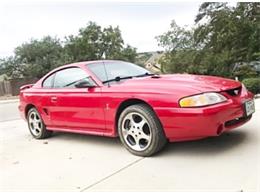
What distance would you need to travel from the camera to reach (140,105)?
13.4 ft

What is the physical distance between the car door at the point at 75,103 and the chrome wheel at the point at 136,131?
1.32 ft

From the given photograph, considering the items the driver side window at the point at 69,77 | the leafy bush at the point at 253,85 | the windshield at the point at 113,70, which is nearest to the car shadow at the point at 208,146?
the windshield at the point at 113,70

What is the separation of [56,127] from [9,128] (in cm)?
242

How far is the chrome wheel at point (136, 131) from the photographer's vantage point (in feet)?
13.3

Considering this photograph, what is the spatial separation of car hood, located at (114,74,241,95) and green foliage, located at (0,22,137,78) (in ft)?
108

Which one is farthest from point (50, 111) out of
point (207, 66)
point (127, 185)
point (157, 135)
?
point (207, 66)

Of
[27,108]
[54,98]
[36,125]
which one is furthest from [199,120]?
[27,108]

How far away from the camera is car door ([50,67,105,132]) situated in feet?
14.9

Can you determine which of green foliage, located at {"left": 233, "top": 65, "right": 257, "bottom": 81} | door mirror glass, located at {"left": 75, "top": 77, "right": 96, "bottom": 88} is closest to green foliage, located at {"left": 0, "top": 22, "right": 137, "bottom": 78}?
green foliage, located at {"left": 233, "top": 65, "right": 257, "bottom": 81}

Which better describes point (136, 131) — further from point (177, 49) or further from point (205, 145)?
point (177, 49)

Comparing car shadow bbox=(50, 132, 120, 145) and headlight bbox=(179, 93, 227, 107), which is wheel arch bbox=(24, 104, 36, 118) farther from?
headlight bbox=(179, 93, 227, 107)

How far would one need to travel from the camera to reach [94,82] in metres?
4.62

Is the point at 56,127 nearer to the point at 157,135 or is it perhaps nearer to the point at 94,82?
the point at 94,82

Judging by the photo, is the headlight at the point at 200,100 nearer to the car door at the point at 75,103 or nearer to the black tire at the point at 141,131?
the black tire at the point at 141,131
